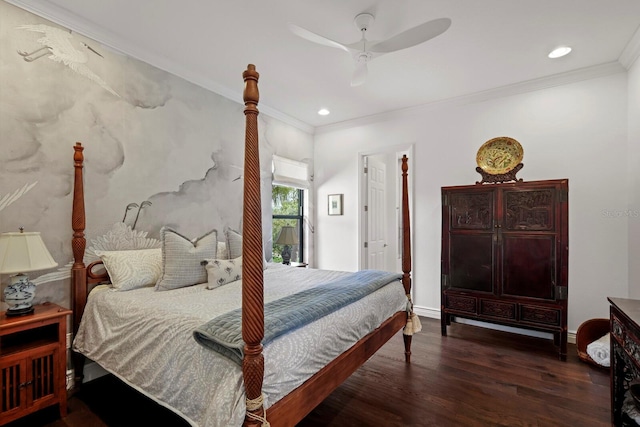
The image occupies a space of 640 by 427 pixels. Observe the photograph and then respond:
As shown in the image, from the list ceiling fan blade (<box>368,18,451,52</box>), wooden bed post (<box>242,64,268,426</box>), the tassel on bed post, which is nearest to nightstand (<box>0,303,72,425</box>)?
wooden bed post (<box>242,64,268,426</box>)

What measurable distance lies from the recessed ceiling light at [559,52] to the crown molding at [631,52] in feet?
1.45

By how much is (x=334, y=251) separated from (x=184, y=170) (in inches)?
101

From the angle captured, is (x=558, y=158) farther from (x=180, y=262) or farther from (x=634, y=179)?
(x=180, y=262)

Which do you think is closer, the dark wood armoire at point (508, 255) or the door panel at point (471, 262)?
the dark wood armoire at point (508, 255)

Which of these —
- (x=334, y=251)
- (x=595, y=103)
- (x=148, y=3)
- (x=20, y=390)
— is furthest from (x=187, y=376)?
(x=595, y=103)

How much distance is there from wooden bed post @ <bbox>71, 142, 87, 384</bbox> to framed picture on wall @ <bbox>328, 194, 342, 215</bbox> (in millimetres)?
3200

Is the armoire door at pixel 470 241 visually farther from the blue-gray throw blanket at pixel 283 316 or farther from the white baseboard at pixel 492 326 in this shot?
the blue-gray throw blanket at pixel 283 316

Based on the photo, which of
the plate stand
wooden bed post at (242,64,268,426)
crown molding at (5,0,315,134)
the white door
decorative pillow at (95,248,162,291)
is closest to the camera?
wooden bed post at (242,64,268,426)

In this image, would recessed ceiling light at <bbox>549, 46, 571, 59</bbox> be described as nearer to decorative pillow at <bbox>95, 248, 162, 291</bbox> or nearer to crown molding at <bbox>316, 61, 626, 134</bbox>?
crown molding at <bbox>316, 61, 626, 134</bbox>

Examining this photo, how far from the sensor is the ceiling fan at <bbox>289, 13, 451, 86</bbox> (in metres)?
1.88

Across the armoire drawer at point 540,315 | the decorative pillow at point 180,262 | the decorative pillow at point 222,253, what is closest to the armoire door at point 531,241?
the armoire drawer at point 540,315

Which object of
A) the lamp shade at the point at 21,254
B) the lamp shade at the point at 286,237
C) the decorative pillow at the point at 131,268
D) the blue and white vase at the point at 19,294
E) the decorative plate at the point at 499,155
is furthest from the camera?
the lamp shade at the point at 286,237

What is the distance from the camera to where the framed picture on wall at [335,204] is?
4.79 metres

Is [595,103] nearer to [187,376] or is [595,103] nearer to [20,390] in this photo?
[187,376]
